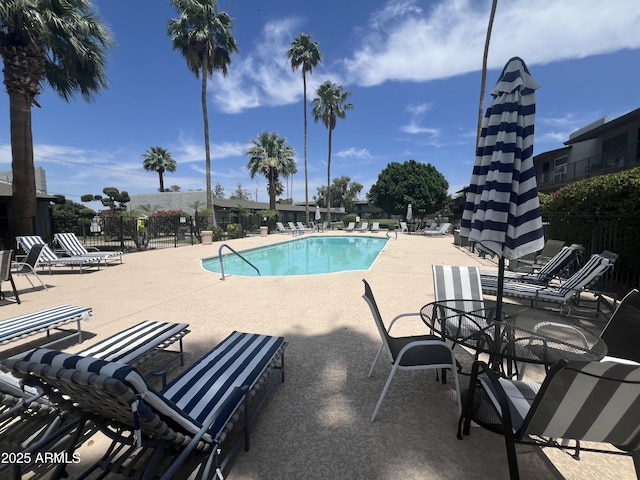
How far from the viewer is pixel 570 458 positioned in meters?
1.95

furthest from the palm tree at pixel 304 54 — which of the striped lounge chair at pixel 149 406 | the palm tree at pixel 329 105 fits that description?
the striped lounge chair at pixel 149 406

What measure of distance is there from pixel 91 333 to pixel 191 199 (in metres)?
24.7

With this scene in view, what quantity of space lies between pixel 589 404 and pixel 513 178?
1601 millimetres

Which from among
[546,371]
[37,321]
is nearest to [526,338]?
[546,371]

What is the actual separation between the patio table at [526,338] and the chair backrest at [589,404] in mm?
400

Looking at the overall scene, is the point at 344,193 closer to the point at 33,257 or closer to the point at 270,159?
the point at 270,159

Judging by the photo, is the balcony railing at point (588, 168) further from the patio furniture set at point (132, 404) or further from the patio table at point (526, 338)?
the patio furniture set at point (132, 404)

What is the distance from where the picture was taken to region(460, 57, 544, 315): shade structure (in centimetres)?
227

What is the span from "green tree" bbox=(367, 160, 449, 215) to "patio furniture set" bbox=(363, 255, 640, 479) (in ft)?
106

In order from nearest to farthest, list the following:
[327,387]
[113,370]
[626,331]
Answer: [113,370] < [626,331] < [327,387]

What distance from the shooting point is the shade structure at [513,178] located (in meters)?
2.27

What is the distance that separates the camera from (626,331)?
2.47m

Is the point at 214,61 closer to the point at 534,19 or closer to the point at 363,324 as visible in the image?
the point at 534,19

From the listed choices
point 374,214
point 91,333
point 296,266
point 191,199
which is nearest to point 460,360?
point 91,333
